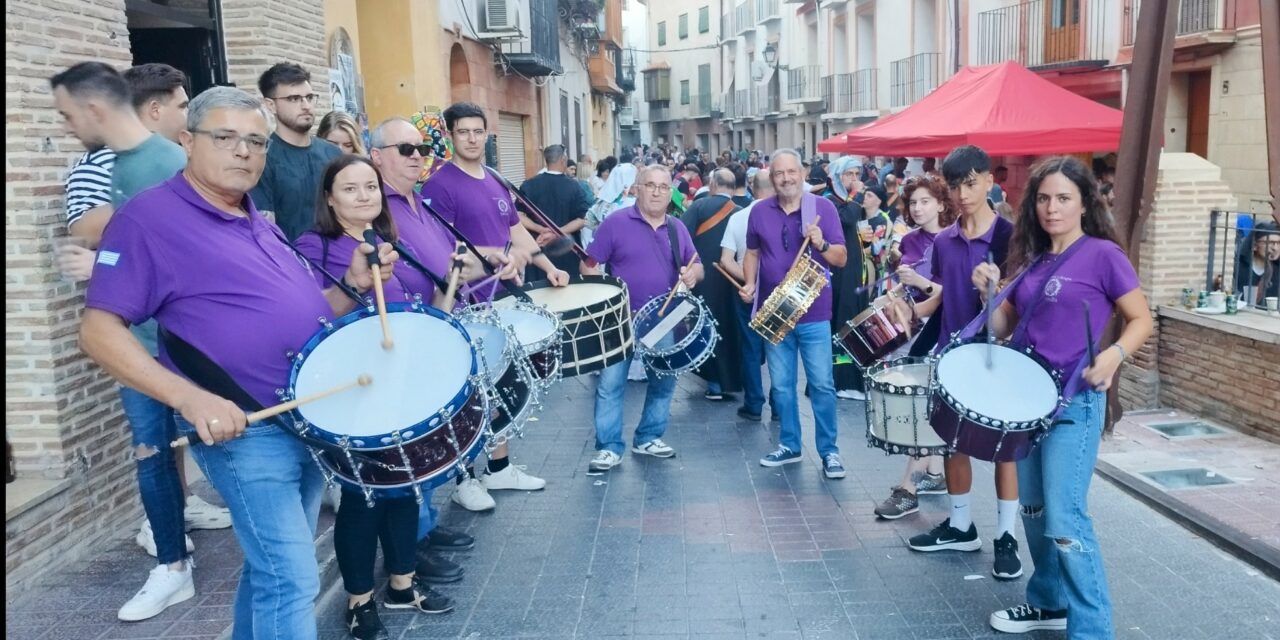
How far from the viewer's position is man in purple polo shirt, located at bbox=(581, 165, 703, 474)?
6414 millimetres

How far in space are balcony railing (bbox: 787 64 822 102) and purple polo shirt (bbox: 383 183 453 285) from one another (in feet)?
109

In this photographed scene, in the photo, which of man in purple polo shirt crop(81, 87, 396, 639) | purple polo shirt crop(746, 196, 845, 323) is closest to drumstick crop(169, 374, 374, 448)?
man in purple polo shirt crop(81, 87, 396, 639)

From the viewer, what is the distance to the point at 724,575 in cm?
473

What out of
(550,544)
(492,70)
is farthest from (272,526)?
(492,70)

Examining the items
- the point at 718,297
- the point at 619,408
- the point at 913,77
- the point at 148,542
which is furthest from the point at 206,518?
the point at 913,77

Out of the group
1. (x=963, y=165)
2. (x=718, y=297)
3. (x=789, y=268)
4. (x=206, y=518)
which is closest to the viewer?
(x=963, y=165)

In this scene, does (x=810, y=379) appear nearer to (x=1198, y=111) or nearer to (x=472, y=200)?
(x=472, y=200)

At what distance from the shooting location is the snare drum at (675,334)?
616 centimetres

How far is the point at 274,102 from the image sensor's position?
16.7 ft

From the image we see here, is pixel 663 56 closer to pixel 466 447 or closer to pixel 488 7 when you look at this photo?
pixel 488 7

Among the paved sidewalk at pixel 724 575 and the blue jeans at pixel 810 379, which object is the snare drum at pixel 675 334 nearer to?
the blue jeans at pixel 810 379

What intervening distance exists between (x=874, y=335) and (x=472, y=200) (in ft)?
7.21

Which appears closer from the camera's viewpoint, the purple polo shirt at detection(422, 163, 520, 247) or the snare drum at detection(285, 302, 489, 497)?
the snare drum at detection(285, 302, 489, 497)

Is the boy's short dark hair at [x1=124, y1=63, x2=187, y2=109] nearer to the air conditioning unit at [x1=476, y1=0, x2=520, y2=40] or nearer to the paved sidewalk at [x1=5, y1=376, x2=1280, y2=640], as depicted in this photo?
the paved sidewalk at [x1=5, y1=376, x2=1280, y2=640]
